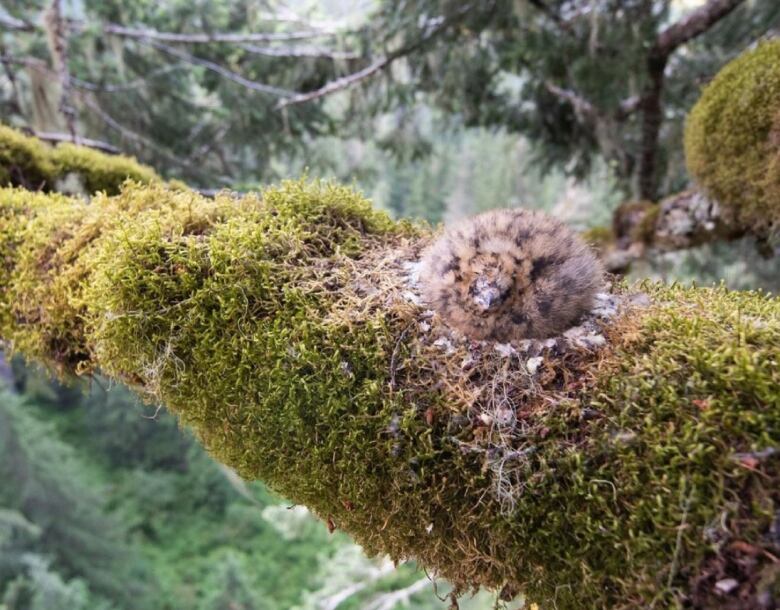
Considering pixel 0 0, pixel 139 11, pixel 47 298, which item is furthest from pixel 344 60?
pixel 47 298

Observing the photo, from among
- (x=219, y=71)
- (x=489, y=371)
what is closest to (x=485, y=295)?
(x=489, y=371)

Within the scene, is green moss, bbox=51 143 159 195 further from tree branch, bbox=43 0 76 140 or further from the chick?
the chick

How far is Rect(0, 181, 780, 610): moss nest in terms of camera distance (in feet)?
3.67

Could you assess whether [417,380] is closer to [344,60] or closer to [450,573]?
[450,573]

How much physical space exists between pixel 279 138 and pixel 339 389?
659cm

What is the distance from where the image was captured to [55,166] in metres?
3.13

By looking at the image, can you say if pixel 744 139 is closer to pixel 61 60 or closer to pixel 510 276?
pixel 510 276

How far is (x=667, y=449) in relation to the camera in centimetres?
115

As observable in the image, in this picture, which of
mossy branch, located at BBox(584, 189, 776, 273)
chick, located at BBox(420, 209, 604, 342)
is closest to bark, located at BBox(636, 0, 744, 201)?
mossy branch, located at BBox(584, 189, 776, 273)

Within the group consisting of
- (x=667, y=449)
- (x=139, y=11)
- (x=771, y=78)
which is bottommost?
(x=667, y=449)

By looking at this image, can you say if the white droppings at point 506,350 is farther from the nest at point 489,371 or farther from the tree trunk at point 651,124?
the tree trunk at point 651,124

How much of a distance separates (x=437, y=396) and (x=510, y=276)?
0.53 meters

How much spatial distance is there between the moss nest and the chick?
0.07 metres

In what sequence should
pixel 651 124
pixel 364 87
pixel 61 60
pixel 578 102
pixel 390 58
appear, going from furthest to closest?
pixel 364 87 → pixel 578 102 → pixel 390 58 → pixel 651 124 → pixel 61 60
